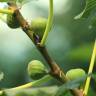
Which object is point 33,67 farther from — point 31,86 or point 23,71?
point 23,71

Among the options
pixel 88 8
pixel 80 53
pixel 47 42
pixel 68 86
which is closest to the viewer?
pixel 68 86

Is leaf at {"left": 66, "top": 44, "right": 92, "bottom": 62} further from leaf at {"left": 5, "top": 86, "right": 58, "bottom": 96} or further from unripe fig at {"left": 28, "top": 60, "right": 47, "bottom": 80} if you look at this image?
leaf at {"left": 5, "top": 86, "right": 58, "bottom": 96}

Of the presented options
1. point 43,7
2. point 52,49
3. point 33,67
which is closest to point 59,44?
point 52,49

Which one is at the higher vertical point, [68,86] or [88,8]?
[88,8]

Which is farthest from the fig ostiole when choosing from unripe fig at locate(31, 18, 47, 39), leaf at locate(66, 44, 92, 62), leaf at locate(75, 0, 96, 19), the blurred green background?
the blurred green background

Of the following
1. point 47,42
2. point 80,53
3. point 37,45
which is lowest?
point 47,42

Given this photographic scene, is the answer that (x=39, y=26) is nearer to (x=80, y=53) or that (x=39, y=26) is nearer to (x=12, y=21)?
(x=12, y=21)

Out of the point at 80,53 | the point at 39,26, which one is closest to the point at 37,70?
the point at 39,26

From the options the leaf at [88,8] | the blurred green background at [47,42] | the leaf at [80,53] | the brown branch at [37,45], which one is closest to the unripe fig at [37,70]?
the brown branch at [37,45]
